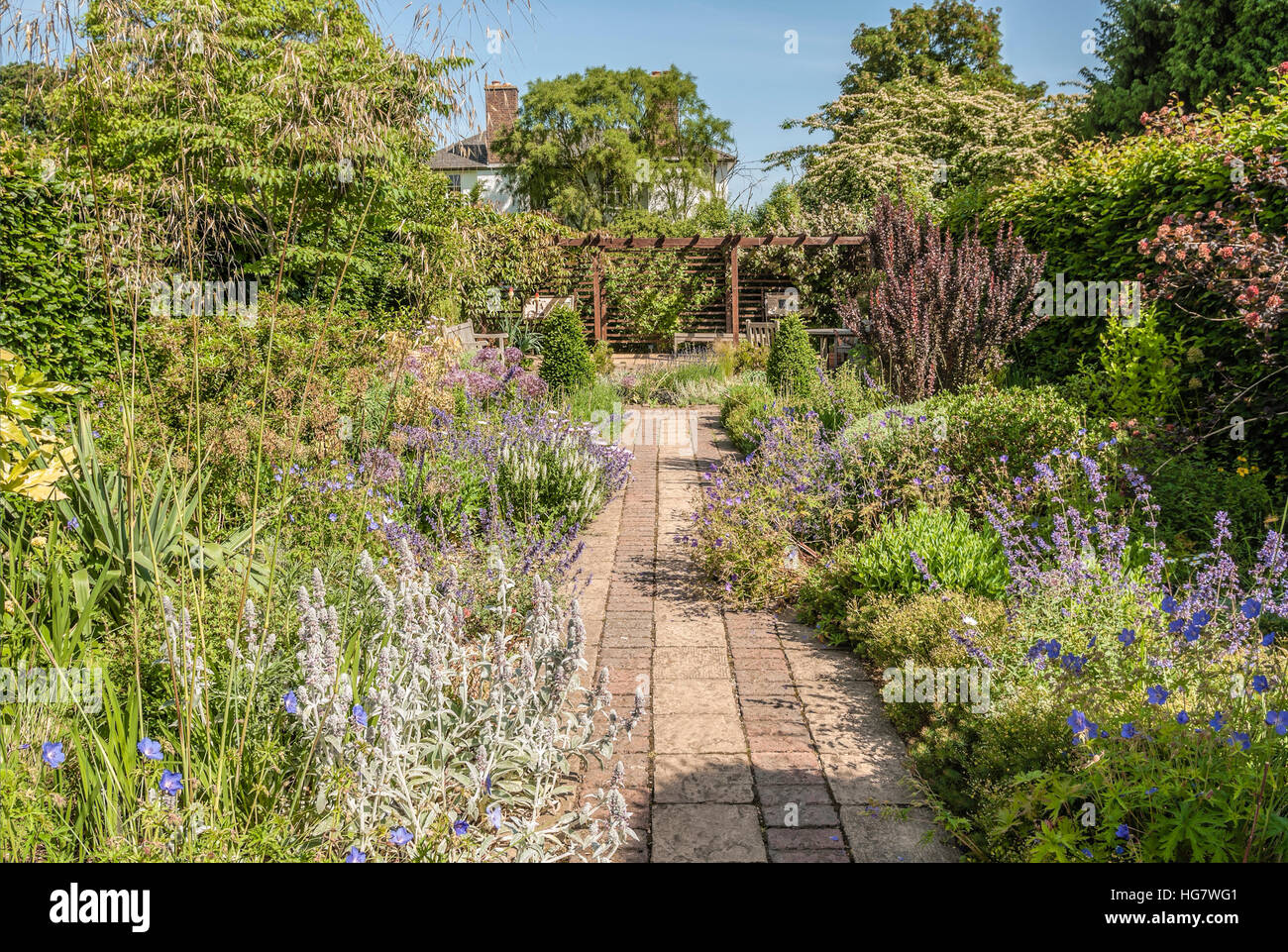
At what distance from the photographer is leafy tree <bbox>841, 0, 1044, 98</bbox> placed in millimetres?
27891

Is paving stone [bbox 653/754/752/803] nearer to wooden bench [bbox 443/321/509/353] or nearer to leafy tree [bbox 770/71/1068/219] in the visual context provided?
wooden bench [bbox 443/321/509/353]

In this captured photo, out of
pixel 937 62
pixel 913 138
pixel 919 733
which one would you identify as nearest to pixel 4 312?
pixel 919 733

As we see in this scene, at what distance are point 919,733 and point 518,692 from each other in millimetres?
1552

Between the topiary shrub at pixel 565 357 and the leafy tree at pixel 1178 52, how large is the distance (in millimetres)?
9560

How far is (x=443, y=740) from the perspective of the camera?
257 cm

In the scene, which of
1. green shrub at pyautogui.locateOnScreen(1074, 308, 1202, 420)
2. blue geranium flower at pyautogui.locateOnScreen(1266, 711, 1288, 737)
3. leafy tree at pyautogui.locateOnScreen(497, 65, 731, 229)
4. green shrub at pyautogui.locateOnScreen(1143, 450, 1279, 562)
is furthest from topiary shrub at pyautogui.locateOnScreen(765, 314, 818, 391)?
leafy tree at pyautogui.locateOnScreen(497, 65, 731, 229)

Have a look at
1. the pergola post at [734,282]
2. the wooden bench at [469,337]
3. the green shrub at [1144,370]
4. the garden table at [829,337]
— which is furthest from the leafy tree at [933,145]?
the green shrub at [1144,370]

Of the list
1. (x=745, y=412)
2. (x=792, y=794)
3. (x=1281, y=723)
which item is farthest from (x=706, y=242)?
(x=1281, y=723)

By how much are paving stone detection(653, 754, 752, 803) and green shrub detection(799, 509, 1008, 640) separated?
122cm

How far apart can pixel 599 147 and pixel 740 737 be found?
33.4 meters

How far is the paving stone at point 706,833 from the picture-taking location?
2498 millimetres

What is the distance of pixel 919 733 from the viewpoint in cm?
318
